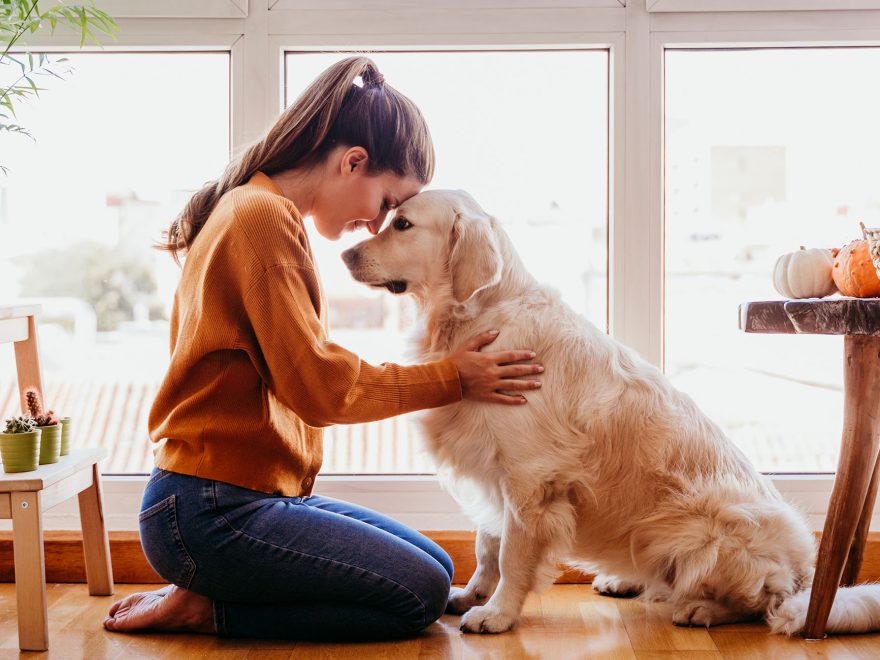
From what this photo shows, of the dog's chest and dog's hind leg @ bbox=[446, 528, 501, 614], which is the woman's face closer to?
the dog's chest

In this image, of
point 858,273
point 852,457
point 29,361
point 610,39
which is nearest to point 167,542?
point 29,361

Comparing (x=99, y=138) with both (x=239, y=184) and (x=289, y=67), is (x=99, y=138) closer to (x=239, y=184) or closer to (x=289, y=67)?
(x=289, y=67)

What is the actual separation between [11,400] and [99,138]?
875mm

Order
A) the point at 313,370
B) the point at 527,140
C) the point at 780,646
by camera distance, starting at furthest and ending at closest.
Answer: the point at 527,140 → the point at 780,646 → the point at 313,370

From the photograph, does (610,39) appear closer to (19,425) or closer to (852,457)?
(852,457)

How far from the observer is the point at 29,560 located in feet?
6.16

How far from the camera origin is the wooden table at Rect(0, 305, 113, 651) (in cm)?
187

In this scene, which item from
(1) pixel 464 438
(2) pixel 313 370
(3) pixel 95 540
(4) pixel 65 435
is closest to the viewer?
(2) pixel 313 370

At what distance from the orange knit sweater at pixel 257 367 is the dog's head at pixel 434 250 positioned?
0.63 feet

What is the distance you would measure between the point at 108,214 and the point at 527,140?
1.31m

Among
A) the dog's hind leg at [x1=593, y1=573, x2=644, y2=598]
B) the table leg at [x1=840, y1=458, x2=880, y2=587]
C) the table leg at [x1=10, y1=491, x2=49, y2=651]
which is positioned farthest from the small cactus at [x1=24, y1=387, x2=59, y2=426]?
the table leg at [x1=840, y1=458, x2=880, y2=587]

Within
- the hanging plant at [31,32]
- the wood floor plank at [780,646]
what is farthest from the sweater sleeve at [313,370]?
the hanging plant at [31,32]

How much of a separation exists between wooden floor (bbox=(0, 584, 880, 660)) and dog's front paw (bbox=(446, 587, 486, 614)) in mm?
27

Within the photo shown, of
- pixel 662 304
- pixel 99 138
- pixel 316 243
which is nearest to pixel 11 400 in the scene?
pixel 99 138
